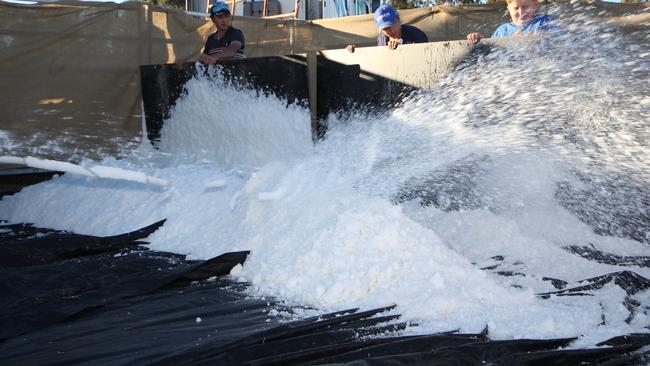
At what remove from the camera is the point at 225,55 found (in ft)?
22.3

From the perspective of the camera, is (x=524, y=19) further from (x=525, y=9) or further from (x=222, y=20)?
(x=222, y=20)

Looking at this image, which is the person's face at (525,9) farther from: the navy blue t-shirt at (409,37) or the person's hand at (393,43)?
the navy blue t-shirt at (409,37)

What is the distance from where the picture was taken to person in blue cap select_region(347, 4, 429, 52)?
5852 millimetres

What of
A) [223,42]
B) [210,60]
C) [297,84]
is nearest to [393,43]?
[297,84]

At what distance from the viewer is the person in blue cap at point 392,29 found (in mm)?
5852

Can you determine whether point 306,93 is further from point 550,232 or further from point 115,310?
point 115,310

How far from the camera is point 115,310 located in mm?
3359

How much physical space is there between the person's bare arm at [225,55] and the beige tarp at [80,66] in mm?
1179

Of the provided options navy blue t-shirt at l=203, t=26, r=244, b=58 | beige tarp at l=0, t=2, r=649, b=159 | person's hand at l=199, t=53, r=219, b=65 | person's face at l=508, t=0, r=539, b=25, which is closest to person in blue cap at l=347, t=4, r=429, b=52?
person's face at l=508, t=0, r=539, b=25

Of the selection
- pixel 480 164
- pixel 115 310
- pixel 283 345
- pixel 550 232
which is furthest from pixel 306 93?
pixel 283 345

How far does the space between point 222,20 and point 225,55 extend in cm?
49

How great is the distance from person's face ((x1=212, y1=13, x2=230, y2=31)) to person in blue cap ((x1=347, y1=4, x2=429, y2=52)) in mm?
1816

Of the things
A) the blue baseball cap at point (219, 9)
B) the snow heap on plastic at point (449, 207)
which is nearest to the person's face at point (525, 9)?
the snow heap on plastic at point (449, 207)

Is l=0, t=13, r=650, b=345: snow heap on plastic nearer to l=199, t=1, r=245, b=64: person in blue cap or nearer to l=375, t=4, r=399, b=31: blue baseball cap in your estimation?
l=375, t=4, r=399, b=31: blue baseball cap
